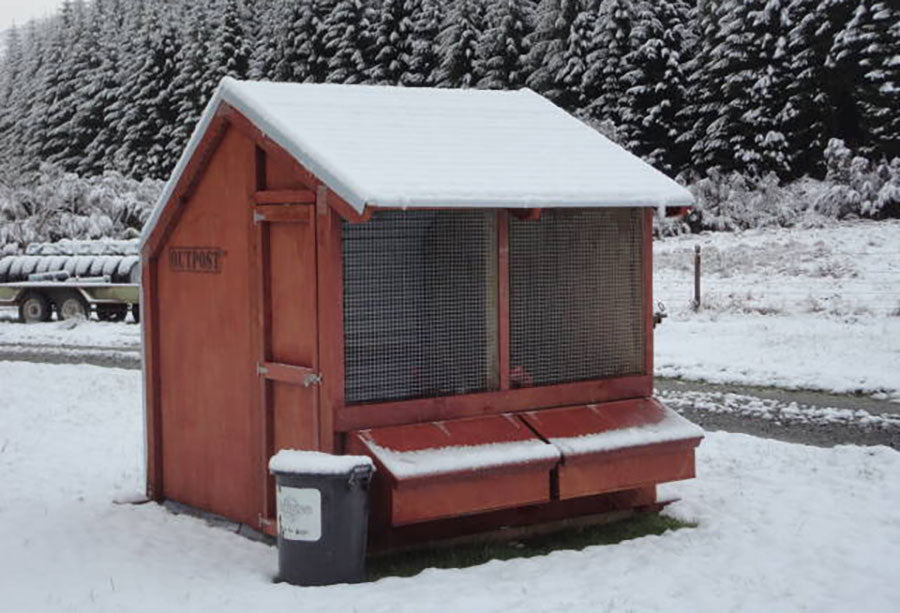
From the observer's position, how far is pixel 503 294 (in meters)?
7.89

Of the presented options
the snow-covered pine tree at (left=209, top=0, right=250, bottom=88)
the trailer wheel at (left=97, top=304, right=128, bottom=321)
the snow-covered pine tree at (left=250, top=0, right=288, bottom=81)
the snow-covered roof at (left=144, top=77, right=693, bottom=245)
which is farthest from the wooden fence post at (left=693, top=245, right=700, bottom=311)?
the snow-covered pine tree at (left=209, top=0, right=250, bottom=88)

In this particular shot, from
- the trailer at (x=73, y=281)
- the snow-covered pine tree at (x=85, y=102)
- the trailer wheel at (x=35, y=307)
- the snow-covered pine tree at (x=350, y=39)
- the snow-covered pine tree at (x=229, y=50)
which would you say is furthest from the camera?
the snow-covered pine tree at (x=85, y=102)

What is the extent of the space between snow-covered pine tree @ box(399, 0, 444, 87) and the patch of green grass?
39610mm

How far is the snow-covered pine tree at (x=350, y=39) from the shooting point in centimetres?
4803

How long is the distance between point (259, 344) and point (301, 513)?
1.61 m

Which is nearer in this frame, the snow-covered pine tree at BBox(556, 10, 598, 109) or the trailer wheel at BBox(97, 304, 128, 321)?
the trailer wheel at BBox(97, 304, 128, 321)

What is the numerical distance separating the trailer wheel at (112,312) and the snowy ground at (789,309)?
1180cm

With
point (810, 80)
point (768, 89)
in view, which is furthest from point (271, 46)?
point (810, 80)

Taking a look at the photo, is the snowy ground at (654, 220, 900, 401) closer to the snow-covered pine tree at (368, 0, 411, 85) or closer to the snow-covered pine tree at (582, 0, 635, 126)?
the snow-covered pine tree at (582, 0, 635, 126)

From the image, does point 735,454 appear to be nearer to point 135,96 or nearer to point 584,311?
point 584,311

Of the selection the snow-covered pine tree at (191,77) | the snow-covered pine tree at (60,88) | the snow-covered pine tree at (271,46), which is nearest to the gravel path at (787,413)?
the snow-covered pine tree at (271,46)

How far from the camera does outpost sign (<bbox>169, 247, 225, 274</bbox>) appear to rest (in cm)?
848

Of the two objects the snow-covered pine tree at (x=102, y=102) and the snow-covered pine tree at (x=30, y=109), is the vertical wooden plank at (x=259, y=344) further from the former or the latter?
the snow-covered pine tree at (x=30, y=109)

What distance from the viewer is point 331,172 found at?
6.87 metres
